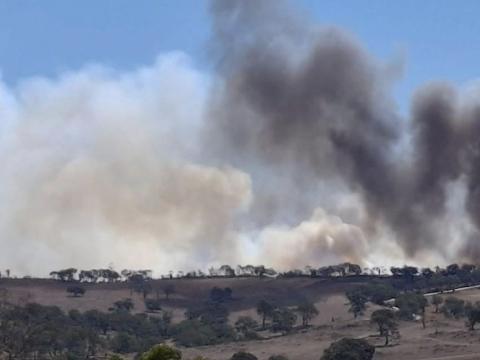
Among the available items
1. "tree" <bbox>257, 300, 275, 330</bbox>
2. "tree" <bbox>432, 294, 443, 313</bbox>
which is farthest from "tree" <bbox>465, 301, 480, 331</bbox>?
"tree" <bbox>257, 300, 275, 330</bbox>

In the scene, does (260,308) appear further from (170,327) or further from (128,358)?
(128,358)

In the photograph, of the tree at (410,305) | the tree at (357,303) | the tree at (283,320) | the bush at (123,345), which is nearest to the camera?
the bush at (123,345)

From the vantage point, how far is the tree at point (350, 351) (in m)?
112

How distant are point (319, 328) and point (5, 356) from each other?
55.8 meters

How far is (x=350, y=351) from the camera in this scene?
113062 mm

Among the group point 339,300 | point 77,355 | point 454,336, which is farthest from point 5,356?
point 339,300

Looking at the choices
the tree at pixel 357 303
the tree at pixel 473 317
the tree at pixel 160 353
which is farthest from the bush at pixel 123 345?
the tree at pixel 160 353

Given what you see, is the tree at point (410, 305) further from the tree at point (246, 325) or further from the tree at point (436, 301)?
the tree at point (246, 325)

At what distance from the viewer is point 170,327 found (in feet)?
566

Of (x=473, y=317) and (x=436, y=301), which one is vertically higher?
(x=436, y=301)

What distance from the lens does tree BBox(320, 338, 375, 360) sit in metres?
112

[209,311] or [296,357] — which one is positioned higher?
[209,311]

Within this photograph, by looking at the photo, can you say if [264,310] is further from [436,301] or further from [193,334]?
[436,301]

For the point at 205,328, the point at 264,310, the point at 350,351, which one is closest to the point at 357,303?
the point at 264,310
